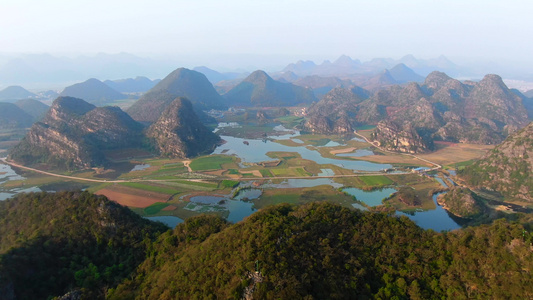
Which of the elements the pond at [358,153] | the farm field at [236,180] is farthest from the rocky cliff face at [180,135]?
the pond at [358,153]

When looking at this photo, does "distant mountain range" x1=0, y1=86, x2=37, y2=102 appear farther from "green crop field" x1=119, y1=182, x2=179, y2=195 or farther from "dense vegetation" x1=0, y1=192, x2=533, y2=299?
"dense vegetation" x1=0, y1=192, x2=533, y2=299

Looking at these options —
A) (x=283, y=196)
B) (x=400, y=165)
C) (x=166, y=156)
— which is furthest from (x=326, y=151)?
(x=166, y=156)

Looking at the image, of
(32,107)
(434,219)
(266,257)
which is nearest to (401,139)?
(434,219)

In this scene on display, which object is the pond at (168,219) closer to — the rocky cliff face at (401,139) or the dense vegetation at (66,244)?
the dense vegetation at (66,244)

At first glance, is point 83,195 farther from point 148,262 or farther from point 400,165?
point 400,165

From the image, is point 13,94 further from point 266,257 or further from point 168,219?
point 266,257

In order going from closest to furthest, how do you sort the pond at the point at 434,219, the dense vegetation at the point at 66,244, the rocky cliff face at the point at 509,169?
the dense vegetation at the point at 66,244 < the pond at the point at 434,219 < the rocky cliff face at the point at 509,169
